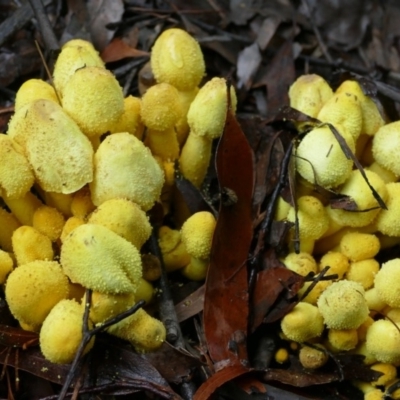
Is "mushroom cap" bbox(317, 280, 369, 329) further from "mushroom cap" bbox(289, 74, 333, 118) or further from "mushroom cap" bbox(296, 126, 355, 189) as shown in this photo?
"mushroom cap" bbox(289, 74, 333, 118)

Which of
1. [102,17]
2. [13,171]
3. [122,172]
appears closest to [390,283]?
[122,172]

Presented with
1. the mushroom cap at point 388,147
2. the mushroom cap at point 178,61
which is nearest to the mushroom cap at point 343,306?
the mushroom cap at point 388,147

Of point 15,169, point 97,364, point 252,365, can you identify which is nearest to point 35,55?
point 15,169

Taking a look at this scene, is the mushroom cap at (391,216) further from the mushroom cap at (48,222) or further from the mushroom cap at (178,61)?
the mushroom cap at (48,222)

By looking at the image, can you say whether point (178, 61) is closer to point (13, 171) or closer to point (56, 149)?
point (56, 149)

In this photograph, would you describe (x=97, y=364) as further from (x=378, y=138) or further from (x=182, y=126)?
(x=378, y=138)

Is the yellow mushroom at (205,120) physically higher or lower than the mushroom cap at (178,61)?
lower
